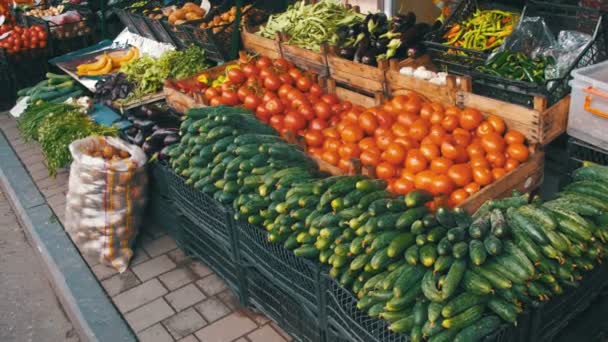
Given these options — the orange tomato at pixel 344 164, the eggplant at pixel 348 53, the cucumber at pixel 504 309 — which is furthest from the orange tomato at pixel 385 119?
the cucumber at pixel 504 309

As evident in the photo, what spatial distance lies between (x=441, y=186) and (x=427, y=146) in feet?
1.21

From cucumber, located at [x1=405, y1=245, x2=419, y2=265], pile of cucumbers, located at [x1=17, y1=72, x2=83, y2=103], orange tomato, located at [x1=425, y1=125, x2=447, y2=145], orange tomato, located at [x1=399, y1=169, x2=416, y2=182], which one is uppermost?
orange tomato, located at [x1=425, y1=125, x2=447, y2=145]


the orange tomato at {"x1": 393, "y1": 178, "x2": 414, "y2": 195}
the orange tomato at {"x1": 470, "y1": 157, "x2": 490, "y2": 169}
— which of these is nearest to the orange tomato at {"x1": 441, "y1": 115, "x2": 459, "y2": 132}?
the orange tomato at {"x1": 470, "y1": 157, "x2": 490, "y2": 169}

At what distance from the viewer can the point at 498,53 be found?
177 inches

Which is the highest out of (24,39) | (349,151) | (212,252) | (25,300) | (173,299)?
(349,151)

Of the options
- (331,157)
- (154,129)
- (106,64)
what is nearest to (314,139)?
(331,157)

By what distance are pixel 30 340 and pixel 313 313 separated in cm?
246

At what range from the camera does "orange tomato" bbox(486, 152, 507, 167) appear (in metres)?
3.93

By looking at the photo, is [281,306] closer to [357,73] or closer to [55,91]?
[357,73]

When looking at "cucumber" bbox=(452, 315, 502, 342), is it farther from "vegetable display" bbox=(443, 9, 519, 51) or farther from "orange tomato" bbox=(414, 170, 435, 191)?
"vegetable display" bbox=(443, 9, 519, 51)

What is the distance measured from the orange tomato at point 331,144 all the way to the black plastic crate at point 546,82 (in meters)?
1.13

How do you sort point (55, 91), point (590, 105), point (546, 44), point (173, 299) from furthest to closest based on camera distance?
point (55, 91) → point (173, 299) → point (546, 44) → point (590, 105)

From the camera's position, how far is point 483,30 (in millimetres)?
4965

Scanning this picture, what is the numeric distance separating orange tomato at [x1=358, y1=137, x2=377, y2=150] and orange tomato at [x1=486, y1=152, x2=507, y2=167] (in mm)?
815
